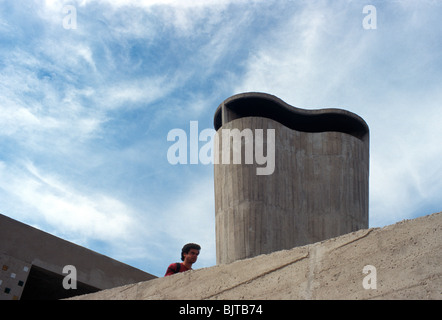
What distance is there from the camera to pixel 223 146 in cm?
973

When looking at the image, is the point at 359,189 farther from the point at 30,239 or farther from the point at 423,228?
the point at 423,228

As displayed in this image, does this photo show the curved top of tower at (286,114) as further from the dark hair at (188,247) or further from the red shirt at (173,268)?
the red shirt at (173,268)

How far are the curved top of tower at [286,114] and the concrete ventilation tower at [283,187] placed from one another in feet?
0.07

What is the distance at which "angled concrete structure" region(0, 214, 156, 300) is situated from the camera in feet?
26.0

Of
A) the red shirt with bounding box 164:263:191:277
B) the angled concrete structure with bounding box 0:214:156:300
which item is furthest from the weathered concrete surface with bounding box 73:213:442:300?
the angled concrete structure with bounding box 0:214:156:300

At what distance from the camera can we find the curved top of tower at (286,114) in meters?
10.2

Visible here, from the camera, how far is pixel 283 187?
9.18 metres

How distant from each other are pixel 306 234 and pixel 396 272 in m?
5.56

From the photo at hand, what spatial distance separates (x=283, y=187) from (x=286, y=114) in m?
1.84

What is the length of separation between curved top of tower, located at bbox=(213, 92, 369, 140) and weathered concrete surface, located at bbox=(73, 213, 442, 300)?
5.98 m
